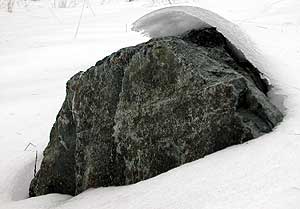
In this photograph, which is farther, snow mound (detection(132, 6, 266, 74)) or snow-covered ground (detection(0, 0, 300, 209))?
snow mound (detection(132, 6, 266, 74))

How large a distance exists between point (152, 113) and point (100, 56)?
170cm

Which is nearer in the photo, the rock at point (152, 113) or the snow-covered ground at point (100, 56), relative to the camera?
the snow-covered ground at point (100, 56)

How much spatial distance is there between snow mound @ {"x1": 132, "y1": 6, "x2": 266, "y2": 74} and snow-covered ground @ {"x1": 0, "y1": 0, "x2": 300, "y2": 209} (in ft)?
0.05

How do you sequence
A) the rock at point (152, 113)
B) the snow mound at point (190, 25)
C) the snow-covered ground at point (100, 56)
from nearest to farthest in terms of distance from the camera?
the snow-covered ground at point (100, 56)
the rock at point (152, 113)
the snow mound at point (190, 25)

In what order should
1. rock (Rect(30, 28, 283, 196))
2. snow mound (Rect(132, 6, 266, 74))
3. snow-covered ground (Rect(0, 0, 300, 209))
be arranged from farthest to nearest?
snow mound (Rect(132, 6, 266, 74)), rock (Rect(30, 28, 283, 196)), snow-covered ground (Rect(0, 0, 300, 209))

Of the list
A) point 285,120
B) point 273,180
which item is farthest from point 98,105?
point 273,180

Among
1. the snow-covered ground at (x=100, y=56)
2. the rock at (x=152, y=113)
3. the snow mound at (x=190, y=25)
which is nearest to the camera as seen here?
the snow-covered ground at (x=100, y=56)

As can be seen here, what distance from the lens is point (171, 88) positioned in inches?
57.6

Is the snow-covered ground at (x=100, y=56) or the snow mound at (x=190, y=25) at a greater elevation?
the snow mound at (x=190, y=25)

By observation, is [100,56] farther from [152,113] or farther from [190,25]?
[152,113]

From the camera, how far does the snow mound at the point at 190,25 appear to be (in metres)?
1.74

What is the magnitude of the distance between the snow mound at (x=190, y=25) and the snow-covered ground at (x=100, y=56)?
16 mm

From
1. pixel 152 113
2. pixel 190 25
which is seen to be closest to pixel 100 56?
pixel 190 25

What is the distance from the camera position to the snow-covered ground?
1.07 meters
